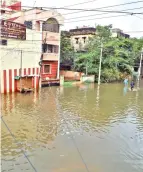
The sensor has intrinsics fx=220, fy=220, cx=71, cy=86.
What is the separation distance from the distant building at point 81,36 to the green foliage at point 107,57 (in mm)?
4757

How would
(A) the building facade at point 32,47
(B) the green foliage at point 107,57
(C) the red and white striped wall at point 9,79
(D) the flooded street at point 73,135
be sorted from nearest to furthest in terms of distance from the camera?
1. (D) the flooded street at point 73,135
2. (C) the red and white striped wall at point 9,79
3. (A) the building facade at point 32,47
4. (B) the green foliage at point 107,57

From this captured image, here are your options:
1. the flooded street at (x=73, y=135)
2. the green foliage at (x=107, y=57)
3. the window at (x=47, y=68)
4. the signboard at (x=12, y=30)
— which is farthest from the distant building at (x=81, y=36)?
the flooded street at (x=73, y=135)

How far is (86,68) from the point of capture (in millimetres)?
29219

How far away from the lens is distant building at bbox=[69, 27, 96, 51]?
38031 mm

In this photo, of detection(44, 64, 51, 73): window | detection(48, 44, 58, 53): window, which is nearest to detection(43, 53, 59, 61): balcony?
detection(48, 44, 58, 53): window

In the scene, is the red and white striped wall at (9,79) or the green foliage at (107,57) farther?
the green foliage at (107,57)

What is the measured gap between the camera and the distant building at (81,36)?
1497 inches

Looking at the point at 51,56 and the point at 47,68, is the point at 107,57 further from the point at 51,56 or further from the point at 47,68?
the point at 47,68

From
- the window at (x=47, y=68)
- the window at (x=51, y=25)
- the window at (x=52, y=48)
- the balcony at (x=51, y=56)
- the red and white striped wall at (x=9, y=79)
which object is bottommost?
the red and white striped wall at (x=9, y=79)

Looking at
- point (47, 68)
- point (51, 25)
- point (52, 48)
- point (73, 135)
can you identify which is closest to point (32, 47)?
point (47, 68)

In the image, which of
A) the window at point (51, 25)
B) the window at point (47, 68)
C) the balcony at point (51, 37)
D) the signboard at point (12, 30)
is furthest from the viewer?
the window at point (47, 68)

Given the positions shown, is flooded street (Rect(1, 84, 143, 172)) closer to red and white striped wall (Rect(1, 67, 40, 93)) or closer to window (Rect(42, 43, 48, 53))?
red and white striped wall (Rect(1, 67, 40, 93))

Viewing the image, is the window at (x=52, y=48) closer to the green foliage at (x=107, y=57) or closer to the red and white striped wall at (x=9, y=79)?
the green foliage at (x=107, y=57)

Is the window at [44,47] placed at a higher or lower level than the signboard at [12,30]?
lower
